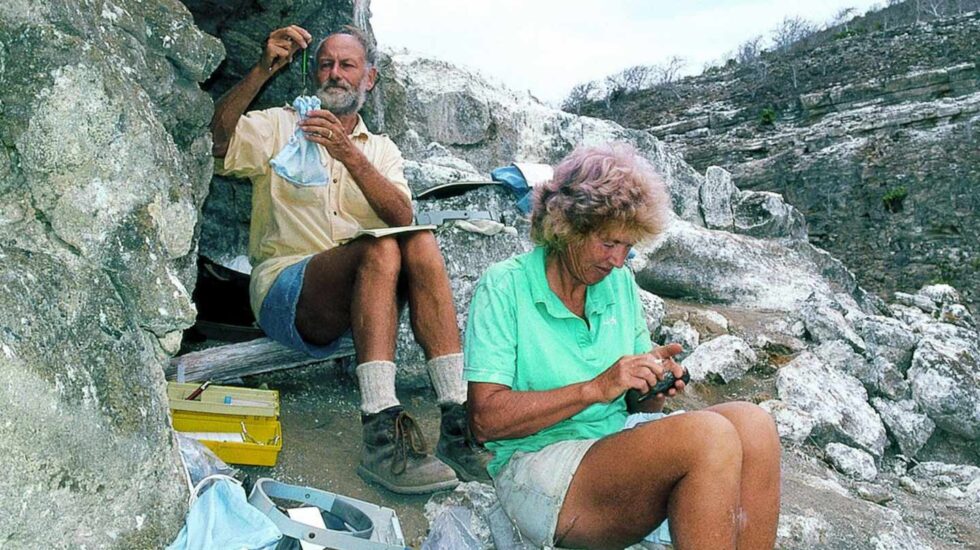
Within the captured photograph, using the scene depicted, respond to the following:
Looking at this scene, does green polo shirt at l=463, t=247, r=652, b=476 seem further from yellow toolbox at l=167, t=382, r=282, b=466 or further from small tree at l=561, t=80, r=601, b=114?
small tree at l=561, t=80, r=601, b=114

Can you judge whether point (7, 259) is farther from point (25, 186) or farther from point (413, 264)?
point (413, 264)

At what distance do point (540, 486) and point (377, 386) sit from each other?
2.81ft

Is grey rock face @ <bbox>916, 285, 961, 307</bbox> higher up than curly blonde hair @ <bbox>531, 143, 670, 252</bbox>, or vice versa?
curly blonde hair @ <bbox>531, 143, 670, 252</bbox>

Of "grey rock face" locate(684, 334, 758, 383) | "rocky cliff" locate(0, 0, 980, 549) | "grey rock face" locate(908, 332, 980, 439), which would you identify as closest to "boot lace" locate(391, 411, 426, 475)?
"rocky cliff" locate(0, 0, 980, 549)

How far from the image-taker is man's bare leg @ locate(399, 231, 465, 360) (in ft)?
9.95

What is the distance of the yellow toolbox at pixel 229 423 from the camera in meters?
2.90

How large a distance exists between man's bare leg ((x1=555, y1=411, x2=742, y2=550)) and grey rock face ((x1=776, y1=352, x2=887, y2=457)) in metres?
2.97

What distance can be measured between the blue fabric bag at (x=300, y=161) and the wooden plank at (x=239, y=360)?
25.1 inches

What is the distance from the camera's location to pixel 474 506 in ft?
9.64

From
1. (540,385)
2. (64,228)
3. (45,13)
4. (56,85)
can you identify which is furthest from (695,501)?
(45,13)

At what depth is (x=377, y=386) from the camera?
2900mm

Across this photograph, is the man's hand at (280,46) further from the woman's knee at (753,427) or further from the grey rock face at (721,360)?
the grey rock face at (721,360)

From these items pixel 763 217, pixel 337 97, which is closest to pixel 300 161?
pixel 337 97

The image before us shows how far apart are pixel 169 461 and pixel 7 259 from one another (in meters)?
0.58
